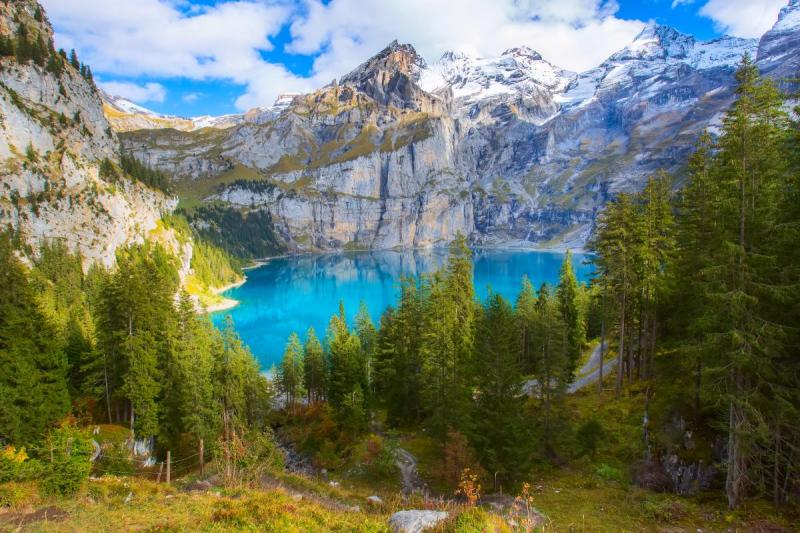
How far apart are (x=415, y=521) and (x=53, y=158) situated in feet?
363

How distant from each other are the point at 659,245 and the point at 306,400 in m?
43.6

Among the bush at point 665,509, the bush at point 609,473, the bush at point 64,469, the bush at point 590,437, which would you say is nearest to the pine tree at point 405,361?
the bush at point 590,437

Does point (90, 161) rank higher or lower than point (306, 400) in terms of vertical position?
higher

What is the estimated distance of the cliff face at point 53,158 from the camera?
7912 cm

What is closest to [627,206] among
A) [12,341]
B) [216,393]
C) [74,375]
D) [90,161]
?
[216,393]

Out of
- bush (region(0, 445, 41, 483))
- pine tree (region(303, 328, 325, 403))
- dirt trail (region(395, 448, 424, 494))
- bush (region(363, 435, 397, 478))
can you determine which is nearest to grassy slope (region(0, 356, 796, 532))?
bush (region(0, 445, 41, 483))

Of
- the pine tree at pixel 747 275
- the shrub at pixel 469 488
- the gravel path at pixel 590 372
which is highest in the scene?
the pine tree at pixel 747 275

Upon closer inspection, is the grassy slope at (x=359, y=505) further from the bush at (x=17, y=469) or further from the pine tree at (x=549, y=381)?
the pine tree at (x=549, y=381)

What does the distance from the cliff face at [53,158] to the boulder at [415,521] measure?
94.8 meters

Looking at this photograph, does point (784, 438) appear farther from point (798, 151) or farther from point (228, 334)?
point (228, 334)

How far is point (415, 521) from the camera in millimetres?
9914

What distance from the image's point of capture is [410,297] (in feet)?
123

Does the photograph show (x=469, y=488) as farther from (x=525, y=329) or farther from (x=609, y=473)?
(x=525, y=329)

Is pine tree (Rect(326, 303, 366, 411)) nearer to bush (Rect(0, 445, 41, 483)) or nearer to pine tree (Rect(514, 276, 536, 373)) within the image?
pine tree (Rect(514, 276, 536, 373))
